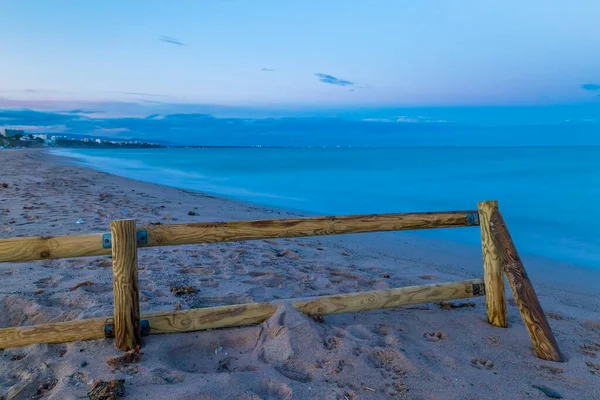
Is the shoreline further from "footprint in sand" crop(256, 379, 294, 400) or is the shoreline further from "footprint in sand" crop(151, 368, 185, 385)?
"footprint in sand" crop(151, 368, 185, 385)

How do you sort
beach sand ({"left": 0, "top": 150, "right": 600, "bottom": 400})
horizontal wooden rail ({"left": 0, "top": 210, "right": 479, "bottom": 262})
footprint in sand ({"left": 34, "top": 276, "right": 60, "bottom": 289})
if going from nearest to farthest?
beach sand ({"left": 0, "top": 150, "right": 600, "bottom": 400}) → horizontal wooden rail ({"left": 0, "top": 210, "right": 479, "bottom": 262}) → footprint in sand ({"left": 34, "top": 276, "right": 60, "bottom": 289})

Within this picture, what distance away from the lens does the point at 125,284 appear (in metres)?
3.38

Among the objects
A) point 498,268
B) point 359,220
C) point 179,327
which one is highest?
point 359,220

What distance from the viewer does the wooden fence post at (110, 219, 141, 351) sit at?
334 centimetres

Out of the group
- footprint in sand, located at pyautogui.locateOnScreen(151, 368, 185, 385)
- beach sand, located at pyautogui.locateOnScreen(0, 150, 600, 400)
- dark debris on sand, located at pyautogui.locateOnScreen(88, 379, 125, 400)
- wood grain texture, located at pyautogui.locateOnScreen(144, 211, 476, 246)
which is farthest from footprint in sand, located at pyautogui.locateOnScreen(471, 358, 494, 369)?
dark debris on sand, located at pyautogui.locateOnScreen(88, 379, 125, 400)

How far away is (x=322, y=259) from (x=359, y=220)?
Result: 3330 mm

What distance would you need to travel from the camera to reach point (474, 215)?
424cm

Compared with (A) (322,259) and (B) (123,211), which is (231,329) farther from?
(B) (123,211)

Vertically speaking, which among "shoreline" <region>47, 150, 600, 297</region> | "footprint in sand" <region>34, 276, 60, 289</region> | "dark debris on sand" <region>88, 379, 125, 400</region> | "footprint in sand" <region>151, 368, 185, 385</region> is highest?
"dark debris on sand" <region>88, 379, 125, 400</region>

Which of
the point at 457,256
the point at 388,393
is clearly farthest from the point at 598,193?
the point at 388,393

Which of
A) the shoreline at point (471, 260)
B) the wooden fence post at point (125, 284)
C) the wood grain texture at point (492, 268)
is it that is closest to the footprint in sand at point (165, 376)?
the wooden fence post at point (125, 284)

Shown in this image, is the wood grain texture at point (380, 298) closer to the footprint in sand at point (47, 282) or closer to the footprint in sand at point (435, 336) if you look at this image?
the footprint in sand at point (435, 336)

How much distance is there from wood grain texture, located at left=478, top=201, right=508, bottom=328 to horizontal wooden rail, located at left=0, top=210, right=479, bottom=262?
0.35 ft

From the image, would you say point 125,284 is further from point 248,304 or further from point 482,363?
point 482,363
